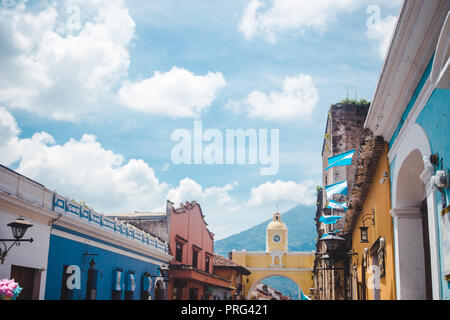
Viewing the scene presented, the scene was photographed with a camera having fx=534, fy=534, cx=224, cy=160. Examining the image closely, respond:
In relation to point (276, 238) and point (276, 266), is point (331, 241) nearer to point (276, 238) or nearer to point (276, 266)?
point (276, 266)

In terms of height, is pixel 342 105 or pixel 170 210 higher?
pixel 342 105

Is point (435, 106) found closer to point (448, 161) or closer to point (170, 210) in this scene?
point (448, 161)

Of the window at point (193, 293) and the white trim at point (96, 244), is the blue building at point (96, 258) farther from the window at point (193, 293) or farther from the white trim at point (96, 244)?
the window at point (193, 293)

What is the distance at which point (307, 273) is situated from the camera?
145ft

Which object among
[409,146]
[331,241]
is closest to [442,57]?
[409,146]

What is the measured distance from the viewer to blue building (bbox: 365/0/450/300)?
4324 mm

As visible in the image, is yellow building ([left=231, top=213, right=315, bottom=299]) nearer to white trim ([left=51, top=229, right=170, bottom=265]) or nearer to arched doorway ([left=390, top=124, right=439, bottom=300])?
white trim ([left=51, top=229, right=170, bottom=265])

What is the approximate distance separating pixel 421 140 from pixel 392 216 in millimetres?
2107

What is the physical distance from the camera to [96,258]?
1608 centimetres

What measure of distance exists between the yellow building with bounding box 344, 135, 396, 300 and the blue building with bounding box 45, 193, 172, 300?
24.0 feet

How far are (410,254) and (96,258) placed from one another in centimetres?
1136

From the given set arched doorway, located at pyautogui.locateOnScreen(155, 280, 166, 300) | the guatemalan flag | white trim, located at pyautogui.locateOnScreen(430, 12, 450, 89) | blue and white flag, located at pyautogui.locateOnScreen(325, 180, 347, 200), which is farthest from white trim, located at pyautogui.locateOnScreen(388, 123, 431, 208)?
arched doorway, located at pyautogui.locateOnScreen(155, 280, 166, 300)

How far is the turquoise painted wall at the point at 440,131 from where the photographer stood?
428cm
